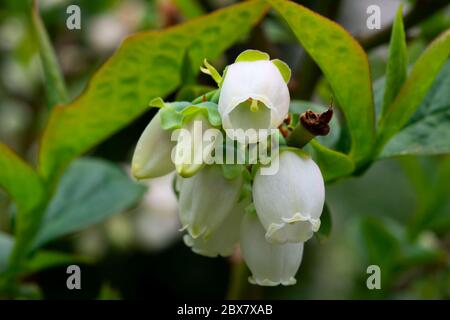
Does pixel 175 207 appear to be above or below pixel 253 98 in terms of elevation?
above

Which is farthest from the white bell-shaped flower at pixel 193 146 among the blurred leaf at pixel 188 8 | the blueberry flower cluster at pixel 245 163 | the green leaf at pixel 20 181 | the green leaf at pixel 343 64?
the blurred leaf at pixel 188 8

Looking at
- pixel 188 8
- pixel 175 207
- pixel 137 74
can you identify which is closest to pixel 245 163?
pixel 137 74

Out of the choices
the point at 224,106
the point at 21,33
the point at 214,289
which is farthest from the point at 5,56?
the point at 224,106

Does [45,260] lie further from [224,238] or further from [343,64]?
[343,64]

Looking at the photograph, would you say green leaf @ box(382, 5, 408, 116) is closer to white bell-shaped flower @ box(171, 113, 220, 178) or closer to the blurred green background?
white bell-shaped flower @ box(171, 113, 220, 178)

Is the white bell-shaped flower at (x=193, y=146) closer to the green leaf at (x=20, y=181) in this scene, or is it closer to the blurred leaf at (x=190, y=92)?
the blurred leaf at (x=190, y=92)
